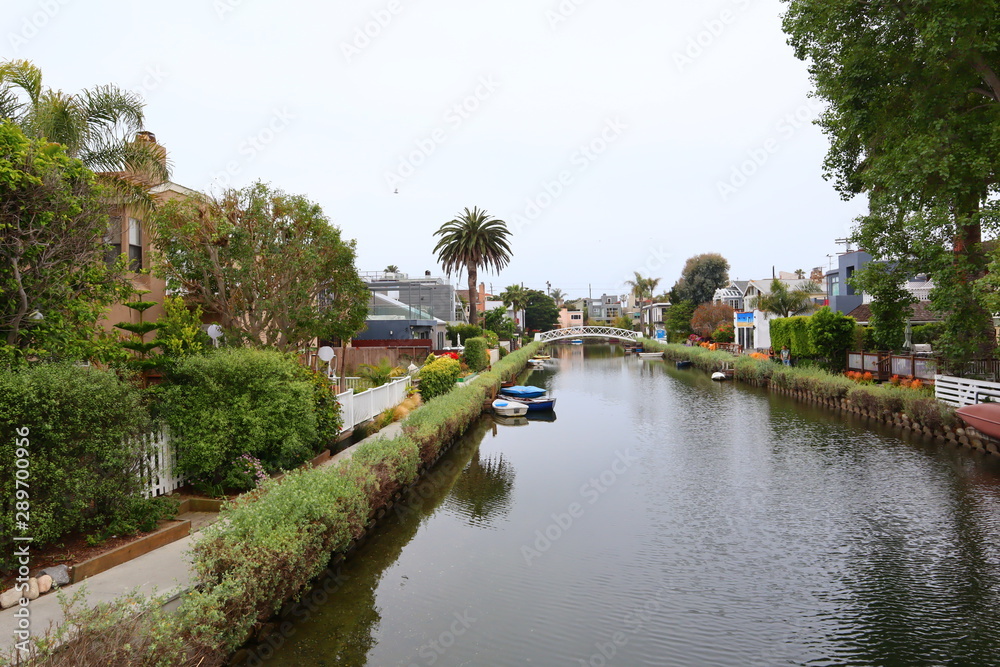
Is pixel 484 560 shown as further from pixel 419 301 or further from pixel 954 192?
pixel 419 301

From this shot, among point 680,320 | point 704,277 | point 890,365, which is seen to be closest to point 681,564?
point 890,365

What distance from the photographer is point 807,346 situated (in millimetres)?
37219

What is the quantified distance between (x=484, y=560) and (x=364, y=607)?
113 inches

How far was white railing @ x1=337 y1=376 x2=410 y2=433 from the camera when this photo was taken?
59.1 feet

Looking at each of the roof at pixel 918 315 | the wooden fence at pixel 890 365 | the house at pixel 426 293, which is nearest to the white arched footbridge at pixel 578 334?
the house at pixel 426 293

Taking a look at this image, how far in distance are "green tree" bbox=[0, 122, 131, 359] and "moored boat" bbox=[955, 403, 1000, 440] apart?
2359 centimetres

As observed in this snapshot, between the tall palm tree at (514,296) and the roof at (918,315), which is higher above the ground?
the tall palm tree at (514,296)

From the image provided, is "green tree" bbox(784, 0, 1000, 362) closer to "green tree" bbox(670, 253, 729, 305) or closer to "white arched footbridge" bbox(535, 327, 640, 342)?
"green tree" bbox(670, 253, 729, 305)

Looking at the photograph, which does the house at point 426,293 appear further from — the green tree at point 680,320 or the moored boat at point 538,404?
the green tree at point 680,320
